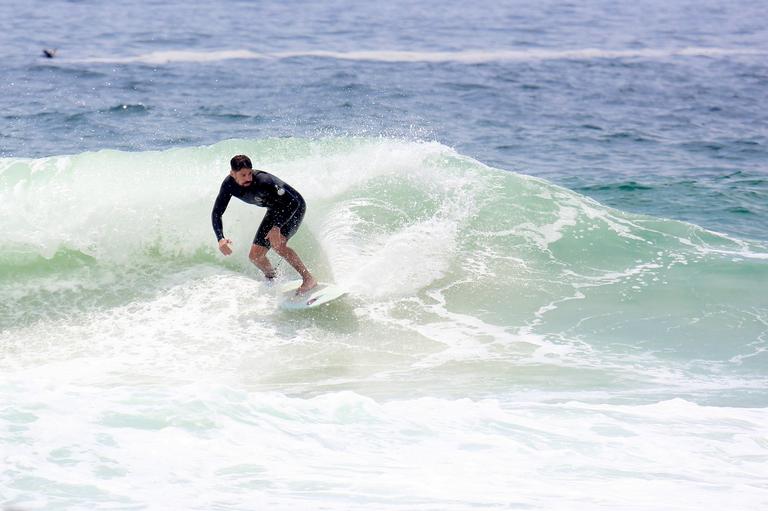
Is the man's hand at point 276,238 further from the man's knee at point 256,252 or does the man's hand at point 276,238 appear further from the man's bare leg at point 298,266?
the man's knee at point 256,252

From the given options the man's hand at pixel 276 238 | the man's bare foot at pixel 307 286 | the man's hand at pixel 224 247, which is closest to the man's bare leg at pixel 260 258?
the man's hand at pixel 276 238

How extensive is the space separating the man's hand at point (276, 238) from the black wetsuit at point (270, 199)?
4cm

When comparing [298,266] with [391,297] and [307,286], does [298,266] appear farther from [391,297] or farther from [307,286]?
[391,297]

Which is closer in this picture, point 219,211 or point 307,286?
point 219,211

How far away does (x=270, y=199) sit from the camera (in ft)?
31.2

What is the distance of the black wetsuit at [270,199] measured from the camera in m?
9.38

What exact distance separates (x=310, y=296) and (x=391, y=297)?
3.17 ft

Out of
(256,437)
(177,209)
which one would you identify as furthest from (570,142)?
(256,437)

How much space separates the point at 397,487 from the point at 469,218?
655cm

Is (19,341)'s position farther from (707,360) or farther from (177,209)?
(707,360)

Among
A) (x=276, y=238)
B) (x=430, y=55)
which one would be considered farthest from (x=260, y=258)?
(x=430, y=55)

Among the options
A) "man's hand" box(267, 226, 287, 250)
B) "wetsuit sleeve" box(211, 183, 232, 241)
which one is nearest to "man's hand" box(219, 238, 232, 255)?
"wetsuit sleeve" box(211, 183, 232, 241)

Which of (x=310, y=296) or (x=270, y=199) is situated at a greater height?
(x=270, y=199)

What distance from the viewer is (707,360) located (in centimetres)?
898
